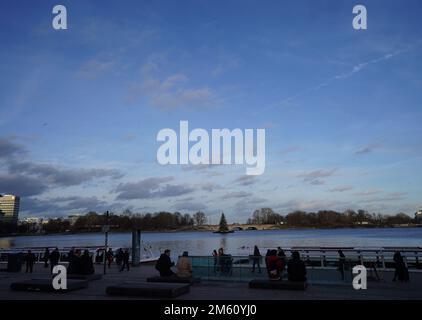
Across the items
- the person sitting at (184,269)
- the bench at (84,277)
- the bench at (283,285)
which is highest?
the person sitting at (184,269)

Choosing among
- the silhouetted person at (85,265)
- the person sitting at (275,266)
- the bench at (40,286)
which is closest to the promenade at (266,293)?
the bench at (40,286)

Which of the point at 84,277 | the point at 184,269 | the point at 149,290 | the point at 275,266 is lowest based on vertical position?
the point at 84,277

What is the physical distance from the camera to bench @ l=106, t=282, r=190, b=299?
13.0m

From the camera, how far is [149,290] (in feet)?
43.0

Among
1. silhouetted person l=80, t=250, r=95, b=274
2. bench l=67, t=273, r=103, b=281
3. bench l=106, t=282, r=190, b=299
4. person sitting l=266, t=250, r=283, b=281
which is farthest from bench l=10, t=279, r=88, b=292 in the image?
person sitting l=266, t=250, r=283, b=281

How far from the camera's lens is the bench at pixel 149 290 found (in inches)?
512

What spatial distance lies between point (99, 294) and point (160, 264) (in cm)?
331

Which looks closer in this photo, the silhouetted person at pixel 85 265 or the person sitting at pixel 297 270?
the person sitting at pixel 297 270
